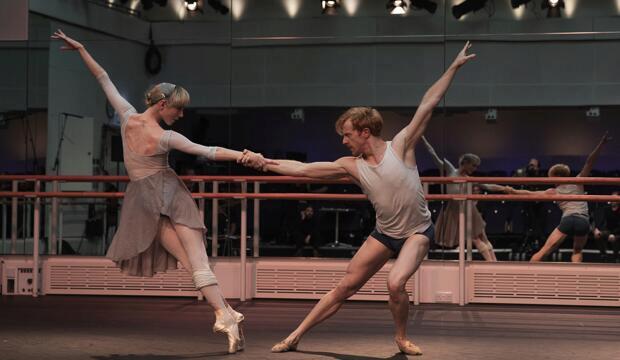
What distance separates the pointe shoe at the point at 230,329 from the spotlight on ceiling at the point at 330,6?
4.86 meters

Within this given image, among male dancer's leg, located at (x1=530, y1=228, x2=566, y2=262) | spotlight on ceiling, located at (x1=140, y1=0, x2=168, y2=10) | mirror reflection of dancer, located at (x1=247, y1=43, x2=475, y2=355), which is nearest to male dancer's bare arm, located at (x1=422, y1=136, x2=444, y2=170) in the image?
male dancer's leg, located at (x1=530, y1=228, x2=566, y2=262)

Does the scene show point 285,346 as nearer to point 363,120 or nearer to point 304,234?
point 363,120

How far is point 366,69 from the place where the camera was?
10.1m

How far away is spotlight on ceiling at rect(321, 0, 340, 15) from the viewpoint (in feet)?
33.6

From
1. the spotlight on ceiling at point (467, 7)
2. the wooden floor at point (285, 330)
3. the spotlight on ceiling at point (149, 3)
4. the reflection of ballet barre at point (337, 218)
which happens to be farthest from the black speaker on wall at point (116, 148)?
the spotlight on ceiling at point (467, 7)

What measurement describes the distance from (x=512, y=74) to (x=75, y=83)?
13.8 ft

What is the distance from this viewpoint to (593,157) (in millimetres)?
9695

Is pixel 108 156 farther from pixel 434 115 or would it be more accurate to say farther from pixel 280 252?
pixel 434 115

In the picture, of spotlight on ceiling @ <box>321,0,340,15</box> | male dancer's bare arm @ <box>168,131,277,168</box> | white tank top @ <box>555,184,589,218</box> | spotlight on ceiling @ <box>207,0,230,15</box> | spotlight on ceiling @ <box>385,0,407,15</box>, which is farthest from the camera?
spotlight on ceiling @ <box>207,0,230,15</box>

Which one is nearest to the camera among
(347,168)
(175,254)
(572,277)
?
(347,168)

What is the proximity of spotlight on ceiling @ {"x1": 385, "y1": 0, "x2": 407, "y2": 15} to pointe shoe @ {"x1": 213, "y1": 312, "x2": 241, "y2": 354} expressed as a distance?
4865 millimetres

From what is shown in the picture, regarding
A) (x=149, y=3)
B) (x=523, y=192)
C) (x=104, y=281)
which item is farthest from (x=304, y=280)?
(x=149, y=3)

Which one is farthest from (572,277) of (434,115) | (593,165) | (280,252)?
(280,252)

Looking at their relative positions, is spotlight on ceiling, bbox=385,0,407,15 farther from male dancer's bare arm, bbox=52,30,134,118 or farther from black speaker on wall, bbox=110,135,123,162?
male dancer's bare arm, bbox=52,30,134,118
